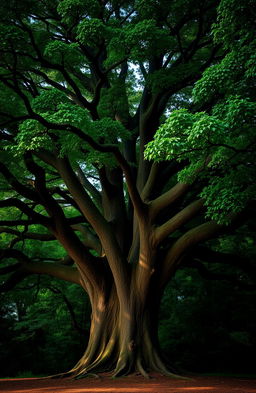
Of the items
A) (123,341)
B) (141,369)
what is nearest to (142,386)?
(141,369)

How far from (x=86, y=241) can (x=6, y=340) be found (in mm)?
10868

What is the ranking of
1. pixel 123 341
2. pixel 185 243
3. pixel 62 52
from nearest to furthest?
1. pixel 62 52
2. pixel 185 243
3. pixel 123 341

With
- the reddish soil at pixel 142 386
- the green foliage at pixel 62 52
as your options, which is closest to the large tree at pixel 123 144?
the green foliage at pixel 62 52

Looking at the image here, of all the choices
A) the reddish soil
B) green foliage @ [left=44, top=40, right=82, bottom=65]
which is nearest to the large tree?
green foliage @ [left=44, top=40, right=82, bottom=65]

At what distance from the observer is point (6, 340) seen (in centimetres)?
1995

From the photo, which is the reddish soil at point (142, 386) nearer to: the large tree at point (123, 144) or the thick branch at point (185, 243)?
the large tree at point (123, 144)

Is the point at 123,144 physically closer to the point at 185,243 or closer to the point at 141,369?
the point at 185,243

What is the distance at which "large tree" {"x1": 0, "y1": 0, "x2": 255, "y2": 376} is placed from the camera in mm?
6316

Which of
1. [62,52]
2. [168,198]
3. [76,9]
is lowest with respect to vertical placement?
[168,198]

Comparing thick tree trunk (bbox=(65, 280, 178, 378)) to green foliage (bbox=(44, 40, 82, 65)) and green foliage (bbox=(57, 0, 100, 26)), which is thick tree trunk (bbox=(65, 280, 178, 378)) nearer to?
green foliage (bbox=(44, 40, 82, 65))

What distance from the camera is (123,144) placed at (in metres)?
12.7

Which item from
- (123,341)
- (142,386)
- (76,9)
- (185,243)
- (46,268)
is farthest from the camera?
(46,268)

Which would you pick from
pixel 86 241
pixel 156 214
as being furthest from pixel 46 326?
pixel 156 214

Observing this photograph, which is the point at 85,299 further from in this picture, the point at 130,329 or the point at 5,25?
the point at 5,25
